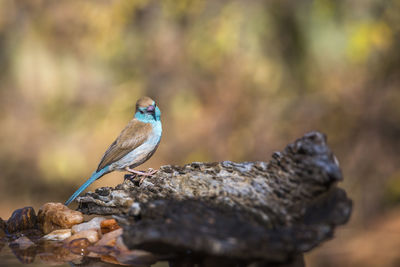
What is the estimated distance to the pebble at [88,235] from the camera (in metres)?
3.27

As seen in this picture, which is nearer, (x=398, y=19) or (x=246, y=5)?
(x=398, y=19)

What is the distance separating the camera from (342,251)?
8.81 feet

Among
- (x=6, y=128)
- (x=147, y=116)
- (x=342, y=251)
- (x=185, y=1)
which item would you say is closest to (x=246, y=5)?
(x=185, y=1)

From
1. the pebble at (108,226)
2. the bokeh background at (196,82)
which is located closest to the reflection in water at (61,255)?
the pebble at (108,226)

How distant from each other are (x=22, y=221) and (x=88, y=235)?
2.53 ft

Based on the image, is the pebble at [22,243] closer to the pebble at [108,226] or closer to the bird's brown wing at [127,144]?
the pebble at [108,226]

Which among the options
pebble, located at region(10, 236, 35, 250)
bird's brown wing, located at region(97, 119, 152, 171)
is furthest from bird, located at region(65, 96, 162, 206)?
pebble, located at region(10, 236, 35, 250)

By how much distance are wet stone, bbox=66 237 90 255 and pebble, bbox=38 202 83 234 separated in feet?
1.19

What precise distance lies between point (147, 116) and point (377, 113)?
13.2ft

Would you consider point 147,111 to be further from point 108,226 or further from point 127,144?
point 108,226

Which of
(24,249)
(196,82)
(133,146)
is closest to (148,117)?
(133,146)

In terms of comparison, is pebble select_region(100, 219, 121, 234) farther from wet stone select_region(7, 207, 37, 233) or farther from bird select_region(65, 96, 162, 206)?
bird select_region(65, 96, 162, 206)

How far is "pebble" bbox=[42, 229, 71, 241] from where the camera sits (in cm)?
342

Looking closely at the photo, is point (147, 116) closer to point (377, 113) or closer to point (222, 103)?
point (222, 103)
